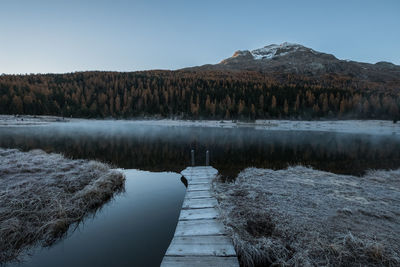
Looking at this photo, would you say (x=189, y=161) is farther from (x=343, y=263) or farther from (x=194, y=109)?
(x=194, y=109)

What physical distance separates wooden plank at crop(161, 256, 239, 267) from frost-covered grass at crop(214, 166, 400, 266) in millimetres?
541

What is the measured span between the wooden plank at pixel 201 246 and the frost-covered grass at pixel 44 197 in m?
4.15

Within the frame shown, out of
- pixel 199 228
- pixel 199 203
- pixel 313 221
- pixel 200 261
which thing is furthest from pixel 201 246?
pixel 313 221

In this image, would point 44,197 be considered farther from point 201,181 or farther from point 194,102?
point 194,102

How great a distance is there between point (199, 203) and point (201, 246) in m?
2.99

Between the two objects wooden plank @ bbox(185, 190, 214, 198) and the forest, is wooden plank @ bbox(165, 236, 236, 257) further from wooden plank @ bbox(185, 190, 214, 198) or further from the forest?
the forest

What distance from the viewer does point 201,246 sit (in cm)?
571

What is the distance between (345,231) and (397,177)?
420 inches

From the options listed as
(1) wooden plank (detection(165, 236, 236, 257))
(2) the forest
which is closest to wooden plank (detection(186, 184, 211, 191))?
(1) wooden plank (detection(165, 236, 236, 257))

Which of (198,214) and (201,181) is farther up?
(198,214)

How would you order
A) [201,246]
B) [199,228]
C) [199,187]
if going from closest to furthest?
[201,246]
[199,228]
[199,187]

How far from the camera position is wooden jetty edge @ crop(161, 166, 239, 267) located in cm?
514

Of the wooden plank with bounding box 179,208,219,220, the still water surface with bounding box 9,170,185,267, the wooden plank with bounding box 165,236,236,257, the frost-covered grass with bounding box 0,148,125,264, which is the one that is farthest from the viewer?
the wooden plank with bounding box 179,208,219,220

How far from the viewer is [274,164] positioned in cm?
1819
